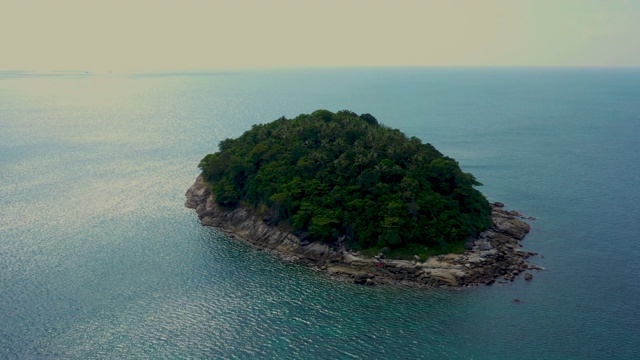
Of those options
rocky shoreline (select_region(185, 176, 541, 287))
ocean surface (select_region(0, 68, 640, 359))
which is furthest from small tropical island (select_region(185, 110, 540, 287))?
ocean surface (select_region(0, 68, 640, 359))

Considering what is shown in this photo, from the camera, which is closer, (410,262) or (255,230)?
(410,262)

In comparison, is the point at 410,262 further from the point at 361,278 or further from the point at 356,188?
the point at 356,188

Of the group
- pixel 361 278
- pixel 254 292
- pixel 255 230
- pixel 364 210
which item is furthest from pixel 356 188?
pixel 254 292

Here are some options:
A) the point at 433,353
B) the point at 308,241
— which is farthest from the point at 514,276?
the point at 308,241

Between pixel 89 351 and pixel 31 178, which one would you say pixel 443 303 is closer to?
pixel 89 351

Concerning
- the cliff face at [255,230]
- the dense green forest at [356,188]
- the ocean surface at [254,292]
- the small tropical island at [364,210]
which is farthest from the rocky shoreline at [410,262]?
the ocean surface at [254,292]
